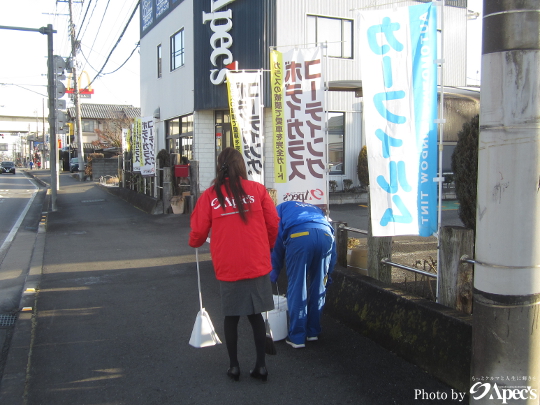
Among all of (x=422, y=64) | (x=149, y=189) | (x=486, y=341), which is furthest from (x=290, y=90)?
(x=149, y=189)

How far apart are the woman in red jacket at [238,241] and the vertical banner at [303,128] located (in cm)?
335

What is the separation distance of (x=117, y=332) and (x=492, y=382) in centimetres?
388

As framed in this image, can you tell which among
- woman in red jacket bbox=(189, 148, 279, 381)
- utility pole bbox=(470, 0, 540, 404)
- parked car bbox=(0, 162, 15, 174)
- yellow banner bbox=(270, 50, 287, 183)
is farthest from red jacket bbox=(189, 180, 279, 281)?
parked car bbox=(0, 162, 15, 174)

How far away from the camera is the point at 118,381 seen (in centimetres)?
403

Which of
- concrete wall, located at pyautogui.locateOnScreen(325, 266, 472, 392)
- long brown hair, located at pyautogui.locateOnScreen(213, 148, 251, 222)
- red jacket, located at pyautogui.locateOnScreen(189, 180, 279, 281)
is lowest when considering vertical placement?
concrete wall, located at pyautogui.locateOnScreen(325, 266, 472, 392)

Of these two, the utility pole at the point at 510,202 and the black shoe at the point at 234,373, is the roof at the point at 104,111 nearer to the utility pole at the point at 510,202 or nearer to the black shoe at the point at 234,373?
the black shoe at the point at 234,373

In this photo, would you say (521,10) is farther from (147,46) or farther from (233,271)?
(147,46)

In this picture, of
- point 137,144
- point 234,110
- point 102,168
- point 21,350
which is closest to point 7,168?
point 102,168

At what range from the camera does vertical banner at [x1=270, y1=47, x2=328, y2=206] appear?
7168mm

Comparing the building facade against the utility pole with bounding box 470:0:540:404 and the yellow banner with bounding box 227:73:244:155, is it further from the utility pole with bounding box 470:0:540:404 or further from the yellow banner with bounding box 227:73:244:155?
the utility pole with bounding box 470:0:540:404

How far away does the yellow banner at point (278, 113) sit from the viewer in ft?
24.9

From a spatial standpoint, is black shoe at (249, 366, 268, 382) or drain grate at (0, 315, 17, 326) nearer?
black shoe at (249, 366, 268, 382)

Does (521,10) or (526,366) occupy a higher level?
(521,10)

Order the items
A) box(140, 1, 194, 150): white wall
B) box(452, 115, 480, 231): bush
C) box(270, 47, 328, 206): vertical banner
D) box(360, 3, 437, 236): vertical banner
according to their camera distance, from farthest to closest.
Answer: box(140, 1, 194, 150): white wall → box(270, 47, 328, 206): vertical banner → box(452, 115, 480, 231): bush → box(360, 3, 437, 236): vertical banner
